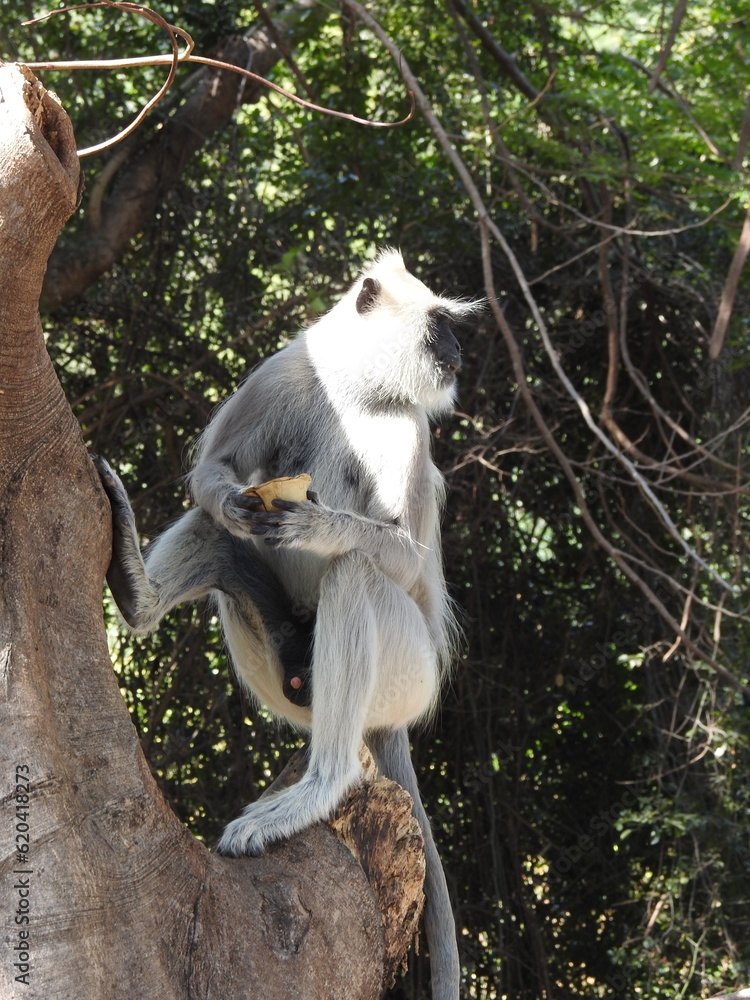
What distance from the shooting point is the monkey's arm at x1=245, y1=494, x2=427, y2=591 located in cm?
243

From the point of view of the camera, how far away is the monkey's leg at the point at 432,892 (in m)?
2.52

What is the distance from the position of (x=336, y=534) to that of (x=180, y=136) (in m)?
2.78

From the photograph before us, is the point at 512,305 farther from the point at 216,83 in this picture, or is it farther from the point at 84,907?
the point at 84,907

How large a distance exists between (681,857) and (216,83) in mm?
3871

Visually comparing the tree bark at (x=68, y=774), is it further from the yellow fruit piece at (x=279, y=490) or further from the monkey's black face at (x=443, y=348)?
the monkey's black face at (x=443, y=348)

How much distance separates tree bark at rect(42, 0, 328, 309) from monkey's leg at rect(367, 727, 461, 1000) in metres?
2.56

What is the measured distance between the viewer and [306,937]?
6.45 ft

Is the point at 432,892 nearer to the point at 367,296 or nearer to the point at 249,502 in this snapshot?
the point at 249,502

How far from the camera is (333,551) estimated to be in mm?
2488

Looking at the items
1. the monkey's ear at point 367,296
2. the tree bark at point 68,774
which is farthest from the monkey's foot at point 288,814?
the monkey's ear at point 367,296

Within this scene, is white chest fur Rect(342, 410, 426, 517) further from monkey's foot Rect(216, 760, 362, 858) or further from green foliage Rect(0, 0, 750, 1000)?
green foliage Rect(0, 0, 750, 1000)

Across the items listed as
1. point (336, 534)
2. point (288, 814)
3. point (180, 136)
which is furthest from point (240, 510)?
point (180, 136)

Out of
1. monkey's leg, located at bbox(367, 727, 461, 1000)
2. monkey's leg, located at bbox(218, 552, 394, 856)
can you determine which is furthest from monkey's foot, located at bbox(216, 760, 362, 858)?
monkey's leg, located at bbox(367, 727, 461, 1000)

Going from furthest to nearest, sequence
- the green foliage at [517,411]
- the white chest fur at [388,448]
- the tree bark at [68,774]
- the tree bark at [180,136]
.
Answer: the tree bark at [180,136], the green foliage at [517,411], the white chest fur at [388,448], the tree bark at [68,774]
